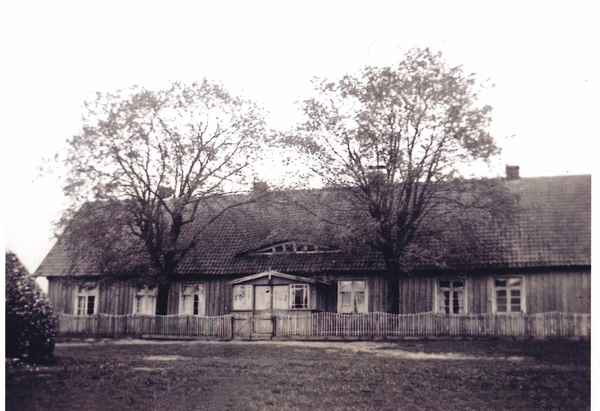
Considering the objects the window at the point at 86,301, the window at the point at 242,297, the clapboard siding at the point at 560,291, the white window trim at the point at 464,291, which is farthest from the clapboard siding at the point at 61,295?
the clapboard siding at the point at 560,291

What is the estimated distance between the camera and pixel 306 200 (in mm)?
8070

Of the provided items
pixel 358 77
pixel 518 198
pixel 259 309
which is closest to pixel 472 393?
pixel 518 198

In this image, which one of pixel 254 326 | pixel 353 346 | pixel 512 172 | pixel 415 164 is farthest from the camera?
pixel 254 326

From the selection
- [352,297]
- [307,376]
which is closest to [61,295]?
[307,376]

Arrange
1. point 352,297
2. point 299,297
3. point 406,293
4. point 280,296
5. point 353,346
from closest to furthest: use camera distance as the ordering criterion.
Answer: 1. point 406,293
2. point 353,346
3. point 352,297
4. point 299,297
5. point 280,296

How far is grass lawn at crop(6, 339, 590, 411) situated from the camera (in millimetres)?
7371

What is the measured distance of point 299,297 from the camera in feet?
27.2

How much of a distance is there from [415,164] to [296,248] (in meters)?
2.18

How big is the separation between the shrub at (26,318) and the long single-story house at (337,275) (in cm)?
23

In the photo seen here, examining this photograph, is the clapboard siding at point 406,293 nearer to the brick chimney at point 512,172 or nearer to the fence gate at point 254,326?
the fence gate at point 254,326

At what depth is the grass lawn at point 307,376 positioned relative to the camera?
24.2 feet

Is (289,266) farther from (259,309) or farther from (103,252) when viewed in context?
(103,252)

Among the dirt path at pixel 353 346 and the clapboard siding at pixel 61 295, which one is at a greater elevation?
the clapboard siding at pixel 61 295

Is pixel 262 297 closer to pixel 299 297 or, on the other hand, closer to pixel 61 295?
pixel 299 297
